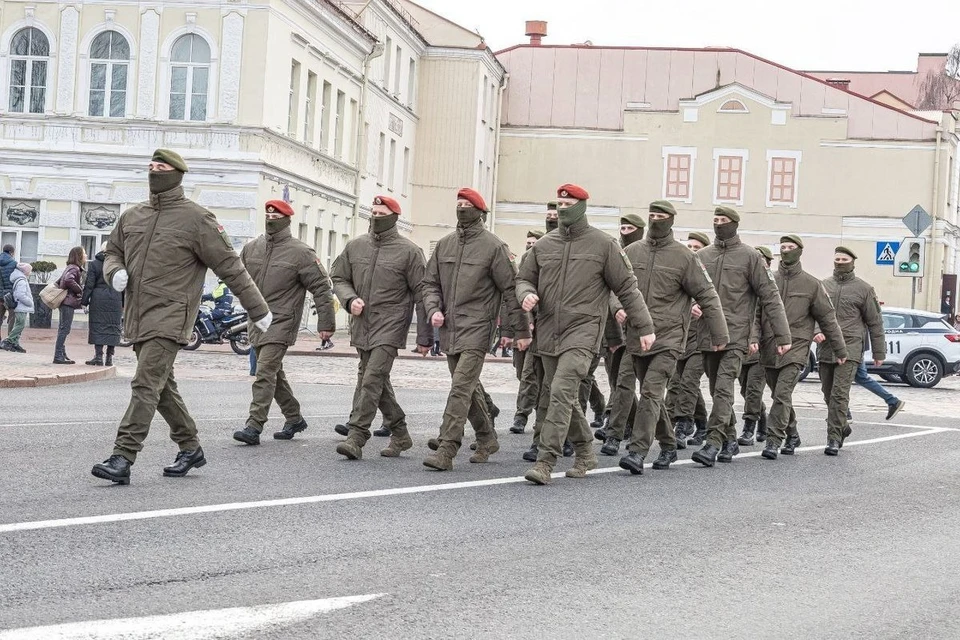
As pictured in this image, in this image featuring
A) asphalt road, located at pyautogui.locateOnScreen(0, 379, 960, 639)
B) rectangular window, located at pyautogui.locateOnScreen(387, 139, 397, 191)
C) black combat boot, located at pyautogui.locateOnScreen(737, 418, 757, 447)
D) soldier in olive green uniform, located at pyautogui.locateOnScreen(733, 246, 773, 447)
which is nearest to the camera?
asphalt road, located at pyautogui.locateOnScreen(0, 379, 960, 639)

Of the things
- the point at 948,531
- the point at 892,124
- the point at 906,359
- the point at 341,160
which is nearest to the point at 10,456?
the point at 948,531

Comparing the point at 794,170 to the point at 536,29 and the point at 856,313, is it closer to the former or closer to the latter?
the point at 536,29

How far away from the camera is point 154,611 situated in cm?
577

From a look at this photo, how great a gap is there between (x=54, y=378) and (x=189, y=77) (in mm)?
16106

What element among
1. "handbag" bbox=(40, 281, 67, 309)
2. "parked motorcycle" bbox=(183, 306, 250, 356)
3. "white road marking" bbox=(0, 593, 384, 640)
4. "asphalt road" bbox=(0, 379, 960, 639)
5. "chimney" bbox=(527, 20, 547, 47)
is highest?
"chimney" bbox=(527, 20, 547, 47)

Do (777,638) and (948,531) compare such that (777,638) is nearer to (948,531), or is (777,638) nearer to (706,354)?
(948,531)

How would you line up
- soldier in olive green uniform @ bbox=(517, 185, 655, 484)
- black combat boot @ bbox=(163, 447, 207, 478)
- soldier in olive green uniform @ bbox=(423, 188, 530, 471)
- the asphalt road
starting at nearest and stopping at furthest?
the asphalt road < black combat boot @ bbox=(163, 447, 207, 478) < soldier in olive green uniform @ bbox=(517, 185, 655, 484) < soldier in olive green uniform @ bbox=(423, 188, 530, 471)

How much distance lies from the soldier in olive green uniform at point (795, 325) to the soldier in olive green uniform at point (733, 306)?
667 millimetres

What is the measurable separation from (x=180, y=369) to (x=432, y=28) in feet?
108

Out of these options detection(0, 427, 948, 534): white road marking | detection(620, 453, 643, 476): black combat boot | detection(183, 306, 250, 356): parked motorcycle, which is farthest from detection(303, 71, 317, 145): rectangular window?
detection(620, 453, 643, 476): black combat boot

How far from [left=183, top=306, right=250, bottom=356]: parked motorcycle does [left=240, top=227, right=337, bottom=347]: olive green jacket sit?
1490cm

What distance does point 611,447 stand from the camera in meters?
12.6

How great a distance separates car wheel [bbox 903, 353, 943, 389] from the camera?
2861 centimetres

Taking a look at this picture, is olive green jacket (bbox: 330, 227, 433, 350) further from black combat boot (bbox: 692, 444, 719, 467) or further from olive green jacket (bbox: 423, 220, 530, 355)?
black combat boot (bbox: 692, 444, 719, 467)
